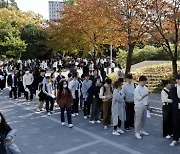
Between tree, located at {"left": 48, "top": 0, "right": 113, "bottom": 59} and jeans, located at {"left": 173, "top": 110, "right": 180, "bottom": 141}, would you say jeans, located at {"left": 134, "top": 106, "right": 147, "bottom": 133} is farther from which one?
tree, located at {"left": 48, "top": 0, "right": 113, "bottom": 59}

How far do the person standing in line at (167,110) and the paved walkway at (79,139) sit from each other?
299mm

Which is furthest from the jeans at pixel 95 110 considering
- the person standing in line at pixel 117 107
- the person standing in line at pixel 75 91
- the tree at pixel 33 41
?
the tree at pixel 33 41

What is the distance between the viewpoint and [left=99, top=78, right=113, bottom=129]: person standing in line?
940 centimetres

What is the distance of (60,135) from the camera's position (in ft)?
29.5

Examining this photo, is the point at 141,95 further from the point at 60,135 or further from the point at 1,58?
the point at 1,58

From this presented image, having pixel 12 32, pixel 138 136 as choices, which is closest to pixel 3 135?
pixel 138 136

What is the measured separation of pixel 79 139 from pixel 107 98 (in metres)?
1.60

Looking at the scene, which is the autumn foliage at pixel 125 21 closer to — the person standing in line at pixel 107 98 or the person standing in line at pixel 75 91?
the person standing in line at pixel 75 91

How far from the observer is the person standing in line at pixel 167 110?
8.23 meters

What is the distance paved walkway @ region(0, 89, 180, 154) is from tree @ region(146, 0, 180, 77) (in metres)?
5.79

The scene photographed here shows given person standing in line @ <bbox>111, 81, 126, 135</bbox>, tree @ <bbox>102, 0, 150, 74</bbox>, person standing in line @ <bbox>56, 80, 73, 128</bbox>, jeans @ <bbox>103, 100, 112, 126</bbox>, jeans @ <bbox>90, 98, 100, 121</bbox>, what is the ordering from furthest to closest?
tree @ <bbox>102, 0, 150, 74</bbox>
jeans @ <bbox>90, 98, 100, 121</bbox>
person standing in line @ <bbox>56, 80, 73, 128</bbox>
jeans @ <bbox>103, 100, 112, 126</bbox>
person standing in line @ <bbox>111, 81, 126, 135</bbox>

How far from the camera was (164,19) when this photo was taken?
15289mm

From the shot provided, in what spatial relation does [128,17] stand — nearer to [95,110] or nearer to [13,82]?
[13,82]

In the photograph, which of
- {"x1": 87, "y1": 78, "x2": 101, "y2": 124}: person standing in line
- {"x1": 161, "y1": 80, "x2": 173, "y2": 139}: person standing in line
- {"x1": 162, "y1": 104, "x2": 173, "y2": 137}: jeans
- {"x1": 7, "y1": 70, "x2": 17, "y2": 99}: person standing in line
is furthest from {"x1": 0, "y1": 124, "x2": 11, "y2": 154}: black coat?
{"x1": 7, "y1": 70, "x2": 17, "y2": 99}: person standing in line
